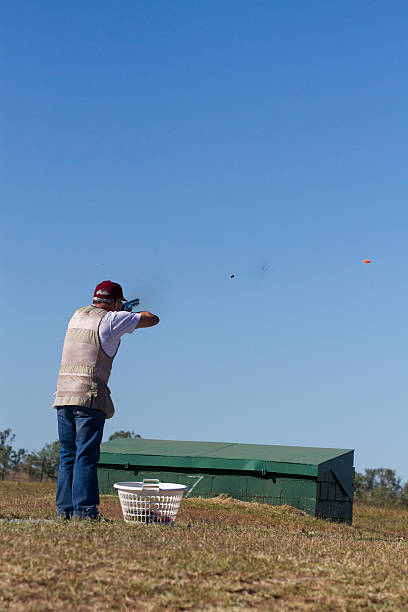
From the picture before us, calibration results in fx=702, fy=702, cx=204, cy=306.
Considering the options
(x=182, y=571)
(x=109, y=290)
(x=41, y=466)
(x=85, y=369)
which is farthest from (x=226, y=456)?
(x=41, y=466)

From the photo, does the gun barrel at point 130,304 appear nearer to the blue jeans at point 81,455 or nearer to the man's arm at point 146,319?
the man's arm at point 146,319

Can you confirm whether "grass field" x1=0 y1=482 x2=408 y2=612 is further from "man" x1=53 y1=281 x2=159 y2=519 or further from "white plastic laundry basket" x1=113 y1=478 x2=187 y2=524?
"white plastic laundry basket" x1=113 y1=478 x2=187 y2=524

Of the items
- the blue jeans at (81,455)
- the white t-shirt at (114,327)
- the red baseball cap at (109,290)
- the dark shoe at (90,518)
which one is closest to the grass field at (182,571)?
the dark shoe at (90,518)

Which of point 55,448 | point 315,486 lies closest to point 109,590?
point 315,486

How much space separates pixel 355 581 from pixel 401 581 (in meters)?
0.44

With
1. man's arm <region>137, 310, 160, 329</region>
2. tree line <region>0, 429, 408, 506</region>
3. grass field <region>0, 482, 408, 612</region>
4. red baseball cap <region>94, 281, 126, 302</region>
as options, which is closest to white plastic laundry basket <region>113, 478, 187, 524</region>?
grass field <region>0, 482, 408, 612</region>

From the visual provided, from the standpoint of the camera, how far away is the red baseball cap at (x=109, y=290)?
831cm

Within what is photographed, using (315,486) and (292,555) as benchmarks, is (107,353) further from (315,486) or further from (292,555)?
(315,486)

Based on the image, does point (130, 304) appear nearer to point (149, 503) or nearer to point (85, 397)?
point (85, 397)

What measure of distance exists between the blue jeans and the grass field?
0.39 metres

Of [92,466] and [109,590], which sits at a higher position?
[92,466]

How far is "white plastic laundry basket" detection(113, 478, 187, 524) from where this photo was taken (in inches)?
329

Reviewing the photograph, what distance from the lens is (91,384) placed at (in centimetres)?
779

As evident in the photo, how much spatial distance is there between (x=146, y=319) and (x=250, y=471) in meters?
9.54
